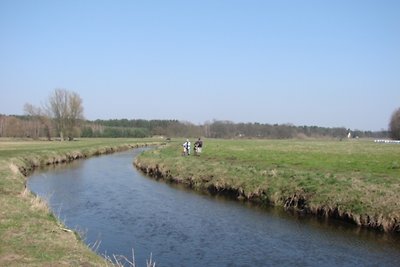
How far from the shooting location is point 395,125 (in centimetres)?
13112

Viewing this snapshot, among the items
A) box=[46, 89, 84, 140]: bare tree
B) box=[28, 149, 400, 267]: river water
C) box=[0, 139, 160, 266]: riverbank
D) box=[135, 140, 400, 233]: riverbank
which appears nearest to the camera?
box=[0, 139, 160, 266]: riverbank

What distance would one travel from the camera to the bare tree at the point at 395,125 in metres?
130

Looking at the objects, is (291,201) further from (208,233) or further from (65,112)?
(65,112)

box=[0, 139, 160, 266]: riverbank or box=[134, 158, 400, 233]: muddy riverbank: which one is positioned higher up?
box=[0, 139, 160, 266]: riverbank

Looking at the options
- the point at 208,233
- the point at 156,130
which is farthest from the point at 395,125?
the point at 208,233

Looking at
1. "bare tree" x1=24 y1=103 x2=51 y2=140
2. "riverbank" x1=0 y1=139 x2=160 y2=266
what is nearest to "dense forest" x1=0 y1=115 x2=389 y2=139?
"bare tree" x1=24 y1=103 x2=51 y2=140

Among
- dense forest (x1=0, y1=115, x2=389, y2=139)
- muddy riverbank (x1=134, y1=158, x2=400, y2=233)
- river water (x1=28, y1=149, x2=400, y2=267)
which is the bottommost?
river water (x1=28, y1=149, x2=400, y2=267)

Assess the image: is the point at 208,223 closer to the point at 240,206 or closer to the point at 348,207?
the point at 240,206

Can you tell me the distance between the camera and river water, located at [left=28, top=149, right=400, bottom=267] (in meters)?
13.8

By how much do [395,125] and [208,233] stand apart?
12862 cm

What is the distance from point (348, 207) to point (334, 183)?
9.36 feet

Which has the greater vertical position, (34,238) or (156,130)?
(156,130)

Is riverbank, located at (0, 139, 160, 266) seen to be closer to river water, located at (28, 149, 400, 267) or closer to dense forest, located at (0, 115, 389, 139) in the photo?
river water, located at (28, 149, 400, 267)

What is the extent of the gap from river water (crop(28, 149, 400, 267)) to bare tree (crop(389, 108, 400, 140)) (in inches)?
4693
